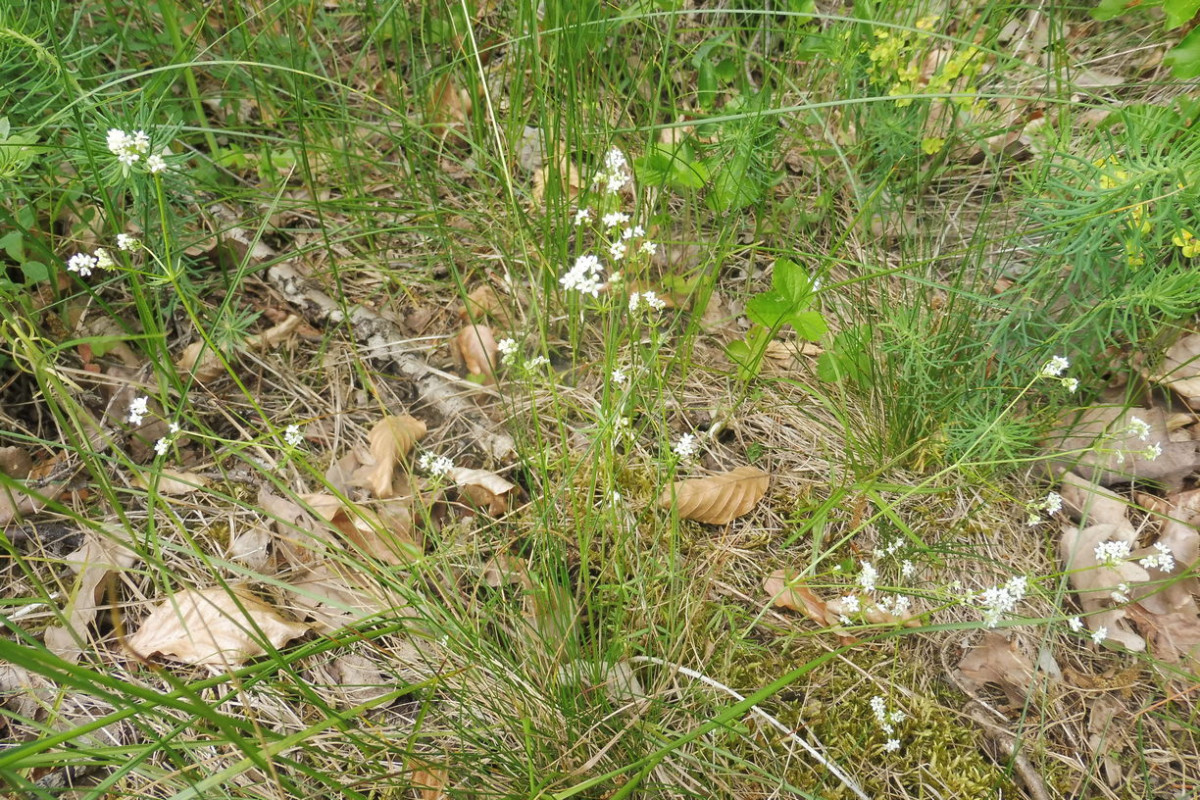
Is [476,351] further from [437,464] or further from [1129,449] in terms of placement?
[1129,449]

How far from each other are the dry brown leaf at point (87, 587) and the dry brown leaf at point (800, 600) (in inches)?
62.1

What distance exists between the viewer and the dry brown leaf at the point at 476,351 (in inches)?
88.7

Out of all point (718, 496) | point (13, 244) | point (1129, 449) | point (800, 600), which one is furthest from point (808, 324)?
point (13, 244)

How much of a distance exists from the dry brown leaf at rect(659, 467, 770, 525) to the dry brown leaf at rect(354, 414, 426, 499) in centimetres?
73

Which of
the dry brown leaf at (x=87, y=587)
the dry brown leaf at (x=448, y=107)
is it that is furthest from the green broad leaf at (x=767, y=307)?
the dry brown leaf at (x=87, y=587)

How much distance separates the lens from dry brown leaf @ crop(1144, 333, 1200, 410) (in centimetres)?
206

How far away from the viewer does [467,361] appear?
230 cm

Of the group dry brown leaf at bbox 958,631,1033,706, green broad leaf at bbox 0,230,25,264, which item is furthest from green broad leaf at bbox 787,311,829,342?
green broad leaf at bbox 0,230,25,264

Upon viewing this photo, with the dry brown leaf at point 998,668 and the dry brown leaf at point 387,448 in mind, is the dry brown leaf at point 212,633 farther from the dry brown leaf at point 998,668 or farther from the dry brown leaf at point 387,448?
the dry brown leaf at point 998,668

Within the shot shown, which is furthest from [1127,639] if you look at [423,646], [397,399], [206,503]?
[206,503]

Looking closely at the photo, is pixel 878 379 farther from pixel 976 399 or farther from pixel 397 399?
pixel 397 399

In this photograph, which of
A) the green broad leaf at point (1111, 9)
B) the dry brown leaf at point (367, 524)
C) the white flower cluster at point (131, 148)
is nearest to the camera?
the white flower cluster at point (131, 148)

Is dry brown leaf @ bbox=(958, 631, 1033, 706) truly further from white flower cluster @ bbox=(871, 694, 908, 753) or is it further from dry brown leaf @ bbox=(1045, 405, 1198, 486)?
dry brown leaf @ bbox=(1045, 405, 1198, 486)

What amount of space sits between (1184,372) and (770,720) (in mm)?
1606
